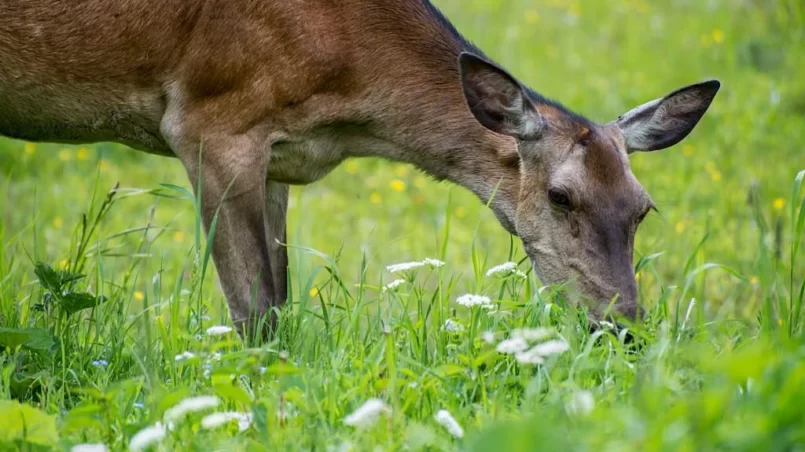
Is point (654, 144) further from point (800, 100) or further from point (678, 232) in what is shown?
point (800, 100)

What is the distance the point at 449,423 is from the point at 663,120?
292 centimetres

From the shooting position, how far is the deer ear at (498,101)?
5230 mm

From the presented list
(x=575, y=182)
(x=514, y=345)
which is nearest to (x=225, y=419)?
(x=514, y=345)

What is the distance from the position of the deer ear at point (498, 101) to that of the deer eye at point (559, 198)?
1.01ft

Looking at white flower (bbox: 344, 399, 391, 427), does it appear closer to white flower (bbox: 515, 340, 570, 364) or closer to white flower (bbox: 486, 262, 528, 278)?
white flower (bbox: 515, 340, 570, 364)

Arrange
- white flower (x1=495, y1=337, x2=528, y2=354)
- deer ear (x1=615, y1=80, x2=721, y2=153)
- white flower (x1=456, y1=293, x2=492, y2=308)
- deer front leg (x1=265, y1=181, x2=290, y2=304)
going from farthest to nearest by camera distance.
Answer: deer front leg (x1=265, y1=181, x2=290, y2=304)
deer ear (x1=615, y1=80, x2=721, y2=153)
white flower (x1=456, y1=293, x2=492, y2=308)
white flower (x1=495, y1=337, x2=528, y2=354)

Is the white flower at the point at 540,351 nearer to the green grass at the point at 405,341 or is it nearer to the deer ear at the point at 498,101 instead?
the green grass at the point at 405,341

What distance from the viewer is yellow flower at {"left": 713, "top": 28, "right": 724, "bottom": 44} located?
12.8 m

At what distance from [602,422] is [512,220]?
272 centimetres

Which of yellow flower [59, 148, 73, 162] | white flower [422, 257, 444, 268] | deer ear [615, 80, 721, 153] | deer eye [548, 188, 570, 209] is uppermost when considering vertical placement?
deer ear [615, 80, 721, 153]

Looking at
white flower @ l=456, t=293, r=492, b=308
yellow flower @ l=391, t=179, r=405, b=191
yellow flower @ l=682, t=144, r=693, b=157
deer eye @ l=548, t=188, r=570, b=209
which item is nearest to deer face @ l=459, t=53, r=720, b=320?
deer eye @ l=548, t=188, r=570, b=209

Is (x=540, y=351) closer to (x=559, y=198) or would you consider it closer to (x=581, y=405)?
(x=581, y=405)

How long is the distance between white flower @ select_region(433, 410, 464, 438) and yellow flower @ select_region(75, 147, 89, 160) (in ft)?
25.3

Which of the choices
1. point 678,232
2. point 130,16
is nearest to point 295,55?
point 130,16
